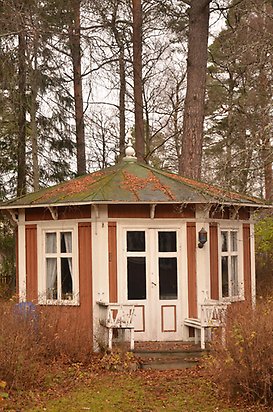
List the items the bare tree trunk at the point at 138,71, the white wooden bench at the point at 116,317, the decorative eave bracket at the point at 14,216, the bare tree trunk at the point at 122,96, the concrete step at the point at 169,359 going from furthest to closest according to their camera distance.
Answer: the bare tree trunk at the point at 122,96
the bare tree trunk at the point at 138,71
the decorative eave bracket at the point at 14,216
the white wooden bench at the point at 116,317
the concrete step at the point at 169,359

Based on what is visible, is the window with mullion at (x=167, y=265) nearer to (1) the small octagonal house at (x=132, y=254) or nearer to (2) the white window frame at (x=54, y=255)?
(1) the small octagonal house at (x=132, y=254)

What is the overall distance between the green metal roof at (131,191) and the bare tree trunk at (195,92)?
2.80m

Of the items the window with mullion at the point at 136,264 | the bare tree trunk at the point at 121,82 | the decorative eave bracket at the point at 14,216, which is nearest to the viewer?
the window with mullion at the point at 136,264

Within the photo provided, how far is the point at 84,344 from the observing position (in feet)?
39.9

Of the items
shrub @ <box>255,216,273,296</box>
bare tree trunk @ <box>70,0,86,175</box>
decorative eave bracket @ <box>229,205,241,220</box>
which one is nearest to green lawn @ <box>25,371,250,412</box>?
decorative eave bracket @ <box>229,205,241,220</box>

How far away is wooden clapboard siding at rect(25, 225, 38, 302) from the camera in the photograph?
14.2 metres

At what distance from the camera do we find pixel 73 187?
47.7ft

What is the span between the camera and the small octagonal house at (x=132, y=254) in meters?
13.3

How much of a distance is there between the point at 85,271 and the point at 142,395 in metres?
3.81

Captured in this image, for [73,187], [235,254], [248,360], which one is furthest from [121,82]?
[248,360]

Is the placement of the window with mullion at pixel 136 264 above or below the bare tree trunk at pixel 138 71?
below

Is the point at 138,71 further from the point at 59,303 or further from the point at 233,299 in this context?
the point at 59,303

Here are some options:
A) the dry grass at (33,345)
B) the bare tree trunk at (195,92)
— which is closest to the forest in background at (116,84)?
the bare tree trunk at (195,92)

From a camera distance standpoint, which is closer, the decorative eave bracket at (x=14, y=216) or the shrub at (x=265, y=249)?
the decorative eave bracket at (x=14, y=216)
